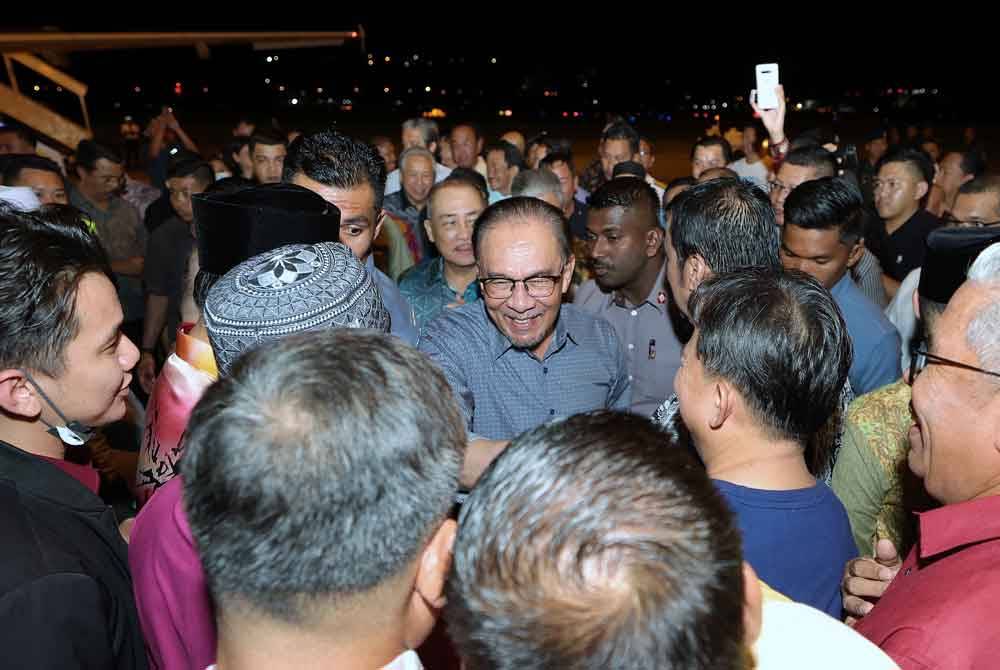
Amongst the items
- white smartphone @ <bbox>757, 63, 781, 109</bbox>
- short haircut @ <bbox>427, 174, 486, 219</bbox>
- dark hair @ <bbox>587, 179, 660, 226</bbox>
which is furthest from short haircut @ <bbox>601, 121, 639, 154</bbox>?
dark hair @ <bbox>587, 179, 660, 226</bbox>

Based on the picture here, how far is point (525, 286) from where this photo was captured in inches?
118

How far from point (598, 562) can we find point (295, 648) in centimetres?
47

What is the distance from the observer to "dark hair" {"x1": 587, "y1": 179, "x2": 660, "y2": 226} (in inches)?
167

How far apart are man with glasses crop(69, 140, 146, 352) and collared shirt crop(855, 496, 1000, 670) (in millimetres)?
5808

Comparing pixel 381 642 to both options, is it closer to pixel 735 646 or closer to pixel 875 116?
pixel 735 646

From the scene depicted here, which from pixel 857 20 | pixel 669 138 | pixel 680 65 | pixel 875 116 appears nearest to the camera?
pixel 669 138

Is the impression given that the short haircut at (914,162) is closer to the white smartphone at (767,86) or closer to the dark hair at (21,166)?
the white smartphone at (767,86)

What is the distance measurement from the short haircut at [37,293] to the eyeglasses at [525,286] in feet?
4.68

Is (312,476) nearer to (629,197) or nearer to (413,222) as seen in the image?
(629,197)

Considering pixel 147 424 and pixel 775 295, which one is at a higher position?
pixel 775 295

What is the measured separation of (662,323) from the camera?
3.91 m

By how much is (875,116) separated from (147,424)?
3368cm

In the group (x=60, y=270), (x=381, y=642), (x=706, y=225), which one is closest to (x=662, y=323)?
(x=706, y=225)

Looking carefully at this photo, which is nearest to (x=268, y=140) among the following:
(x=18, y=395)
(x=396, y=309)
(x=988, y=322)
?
(x=396, y=309)
